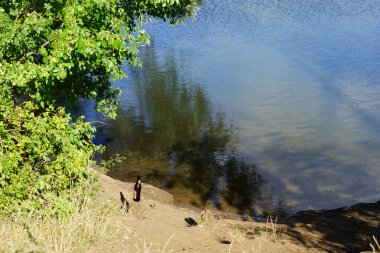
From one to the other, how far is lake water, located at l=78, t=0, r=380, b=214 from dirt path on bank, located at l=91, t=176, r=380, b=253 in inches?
88.2

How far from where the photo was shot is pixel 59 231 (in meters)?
8.25

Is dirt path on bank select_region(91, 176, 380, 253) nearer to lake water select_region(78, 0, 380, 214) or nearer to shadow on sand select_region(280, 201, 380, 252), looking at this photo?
shadow on sand select_region(280, 201, 380, 252)

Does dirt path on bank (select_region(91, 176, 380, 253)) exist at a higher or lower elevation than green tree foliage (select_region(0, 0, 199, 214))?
lower

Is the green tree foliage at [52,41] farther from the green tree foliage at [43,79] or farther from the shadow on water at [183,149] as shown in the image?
the shadow on water at [183,149]

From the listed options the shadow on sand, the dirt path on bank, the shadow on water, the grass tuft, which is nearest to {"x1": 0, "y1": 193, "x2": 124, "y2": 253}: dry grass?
the grass tuft

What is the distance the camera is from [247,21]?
40.5 meters

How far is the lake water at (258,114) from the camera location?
16438 millimetres

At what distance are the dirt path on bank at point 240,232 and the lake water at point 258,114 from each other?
2.24 meters

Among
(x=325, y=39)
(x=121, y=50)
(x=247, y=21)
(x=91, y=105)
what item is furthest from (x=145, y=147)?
(x=247, y=21)

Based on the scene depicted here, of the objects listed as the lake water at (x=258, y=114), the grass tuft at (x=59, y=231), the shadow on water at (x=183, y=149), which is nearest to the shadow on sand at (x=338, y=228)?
the lake water at (x=258, y=114)

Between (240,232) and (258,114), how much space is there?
1300 centimetres

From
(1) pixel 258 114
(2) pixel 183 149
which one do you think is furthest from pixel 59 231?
(1) pixel 258 114

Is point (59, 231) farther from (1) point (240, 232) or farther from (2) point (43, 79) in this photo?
(1) point (240, 232)

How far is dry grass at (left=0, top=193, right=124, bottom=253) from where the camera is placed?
299 inches
